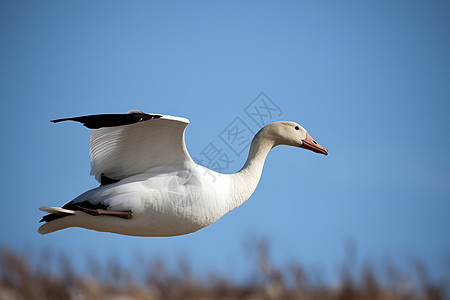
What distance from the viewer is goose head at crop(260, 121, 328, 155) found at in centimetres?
698

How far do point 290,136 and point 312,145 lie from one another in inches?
17.6

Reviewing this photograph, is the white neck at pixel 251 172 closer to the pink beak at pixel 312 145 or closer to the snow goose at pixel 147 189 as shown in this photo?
the snow goose at pixel 147 189

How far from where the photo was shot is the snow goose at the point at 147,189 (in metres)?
5.84

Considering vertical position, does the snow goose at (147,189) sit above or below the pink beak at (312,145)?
below

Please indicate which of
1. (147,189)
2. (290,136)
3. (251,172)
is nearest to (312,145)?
(290,136)

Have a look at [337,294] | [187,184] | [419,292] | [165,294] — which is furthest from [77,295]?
[419,292]

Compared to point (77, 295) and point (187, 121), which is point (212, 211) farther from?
point (77, 295)

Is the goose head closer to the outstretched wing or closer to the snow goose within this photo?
the snow goose

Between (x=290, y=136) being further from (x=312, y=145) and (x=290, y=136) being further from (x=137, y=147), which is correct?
(x=137, y=147)

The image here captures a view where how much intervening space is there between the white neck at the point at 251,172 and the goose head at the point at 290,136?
93 millimetres

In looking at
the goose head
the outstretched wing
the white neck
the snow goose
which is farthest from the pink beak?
the outstretched wing

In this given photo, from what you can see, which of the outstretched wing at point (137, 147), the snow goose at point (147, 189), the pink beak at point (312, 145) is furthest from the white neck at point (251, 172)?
the outstretched wing at point (137, 147)

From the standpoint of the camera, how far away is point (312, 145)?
23.9ft

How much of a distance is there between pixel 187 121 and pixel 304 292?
283cm
